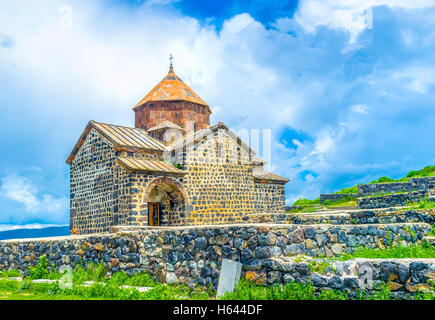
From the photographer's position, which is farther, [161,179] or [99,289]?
[161,179]

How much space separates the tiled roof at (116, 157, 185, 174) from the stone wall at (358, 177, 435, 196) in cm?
892

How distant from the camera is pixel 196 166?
49.7ft

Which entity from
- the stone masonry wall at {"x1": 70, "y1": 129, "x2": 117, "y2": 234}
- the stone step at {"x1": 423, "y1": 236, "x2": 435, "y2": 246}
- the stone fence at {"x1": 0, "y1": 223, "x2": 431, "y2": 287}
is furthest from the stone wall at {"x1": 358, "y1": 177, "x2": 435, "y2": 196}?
the stone masonry wall at {"x1": 70, "y1": 129, "x2": 117, "y2": 234}

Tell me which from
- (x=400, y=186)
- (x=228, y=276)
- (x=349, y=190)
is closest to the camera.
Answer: (x=228, y=276)

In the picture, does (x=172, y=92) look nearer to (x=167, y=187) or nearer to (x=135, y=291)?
(x=167, y=187)

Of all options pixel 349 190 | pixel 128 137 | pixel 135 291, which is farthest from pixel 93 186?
pixel 349 190

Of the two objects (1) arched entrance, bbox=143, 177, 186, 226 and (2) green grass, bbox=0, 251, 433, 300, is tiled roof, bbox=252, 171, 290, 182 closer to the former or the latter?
(1) arched entrance, bbox=143, 177, 186, 226

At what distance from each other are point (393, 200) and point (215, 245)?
7910 mm

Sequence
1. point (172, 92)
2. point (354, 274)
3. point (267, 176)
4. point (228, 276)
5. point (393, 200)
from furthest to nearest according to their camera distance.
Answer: point (172, 92), point (267, 176), point (393, 200), point (228, 276), point (354, 274)

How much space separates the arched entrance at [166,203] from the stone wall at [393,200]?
6.38m

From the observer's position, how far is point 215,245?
19.8 feet
